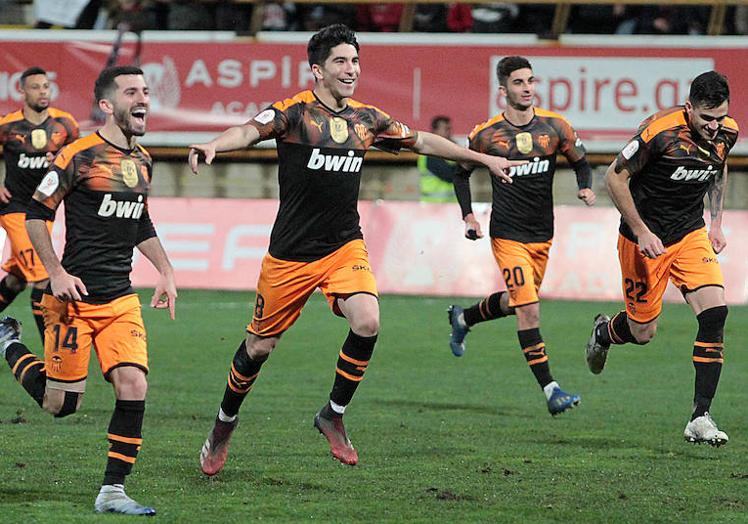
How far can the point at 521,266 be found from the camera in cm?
1044

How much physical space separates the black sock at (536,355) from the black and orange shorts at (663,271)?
2.39 feet

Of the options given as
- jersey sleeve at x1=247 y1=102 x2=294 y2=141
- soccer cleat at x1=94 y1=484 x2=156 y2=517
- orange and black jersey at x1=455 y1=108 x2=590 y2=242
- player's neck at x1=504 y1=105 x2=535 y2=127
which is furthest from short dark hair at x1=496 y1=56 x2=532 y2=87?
soccer cleat at x1=94 y1=484 x2=156 y2=517

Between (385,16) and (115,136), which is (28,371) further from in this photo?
(385,16)

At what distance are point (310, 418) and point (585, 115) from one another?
11.7 metres

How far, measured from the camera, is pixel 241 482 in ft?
24.0

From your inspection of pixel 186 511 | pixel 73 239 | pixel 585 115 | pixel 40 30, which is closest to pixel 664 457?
pixel 186 511

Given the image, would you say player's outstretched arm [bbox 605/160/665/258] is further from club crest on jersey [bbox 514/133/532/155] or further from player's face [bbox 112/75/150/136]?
player's face [bbox 112/75/150/136]

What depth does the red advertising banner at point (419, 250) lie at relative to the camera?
17.7m

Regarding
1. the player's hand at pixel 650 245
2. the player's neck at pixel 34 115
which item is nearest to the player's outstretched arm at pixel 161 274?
the player's hand at pixel 650 245

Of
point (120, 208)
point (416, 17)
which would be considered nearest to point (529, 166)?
point (120, 208)

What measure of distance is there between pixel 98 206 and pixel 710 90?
3.56m

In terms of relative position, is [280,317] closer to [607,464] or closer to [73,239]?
[73,239]

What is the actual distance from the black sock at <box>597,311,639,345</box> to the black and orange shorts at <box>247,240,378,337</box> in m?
2.72

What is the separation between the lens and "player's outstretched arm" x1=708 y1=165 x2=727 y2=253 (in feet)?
30.2
